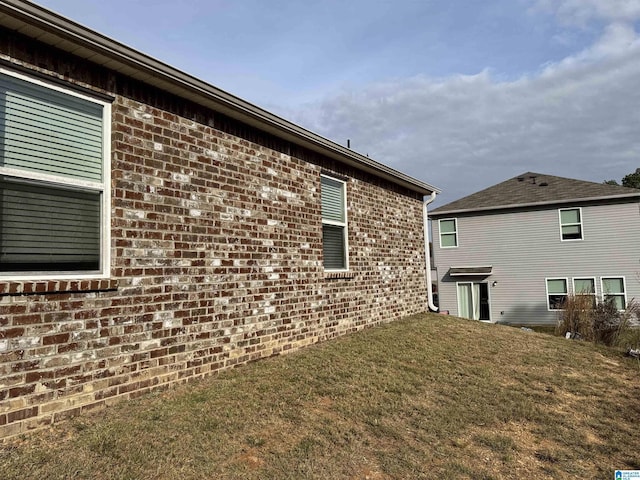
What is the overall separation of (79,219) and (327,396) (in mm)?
3181

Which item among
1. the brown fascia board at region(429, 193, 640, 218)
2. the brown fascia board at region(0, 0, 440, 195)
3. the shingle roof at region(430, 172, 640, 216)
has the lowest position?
the brown fascia board at region(0, 0, 440, 195)

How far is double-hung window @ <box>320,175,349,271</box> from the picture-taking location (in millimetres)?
8102

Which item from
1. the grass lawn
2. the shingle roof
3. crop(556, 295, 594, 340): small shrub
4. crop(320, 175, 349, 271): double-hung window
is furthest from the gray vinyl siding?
crop(320, 175, 349, 271): double-hung window

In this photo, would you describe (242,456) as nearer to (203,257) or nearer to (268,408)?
(268,408)

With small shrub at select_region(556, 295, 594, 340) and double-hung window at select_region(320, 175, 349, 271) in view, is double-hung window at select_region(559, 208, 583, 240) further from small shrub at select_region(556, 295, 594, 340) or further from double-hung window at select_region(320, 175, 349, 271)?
double-hung window at select_region(320, 175, 349, 271)

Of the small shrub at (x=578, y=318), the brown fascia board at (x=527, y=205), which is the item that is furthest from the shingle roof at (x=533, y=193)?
the small shrub at (x=578, y=318)

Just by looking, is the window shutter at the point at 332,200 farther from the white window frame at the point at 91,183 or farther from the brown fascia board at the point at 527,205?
the brown fascia board at the point at 527,205

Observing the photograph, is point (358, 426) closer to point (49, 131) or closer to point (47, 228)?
point (47, 228)

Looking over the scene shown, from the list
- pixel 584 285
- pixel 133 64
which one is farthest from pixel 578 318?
pixel 133 64

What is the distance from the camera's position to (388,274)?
990 cm

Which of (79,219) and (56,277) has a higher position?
(79,219)

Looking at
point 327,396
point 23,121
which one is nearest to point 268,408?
point 327,396

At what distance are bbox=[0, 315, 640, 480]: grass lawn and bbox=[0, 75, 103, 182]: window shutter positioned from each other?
233 centimetres

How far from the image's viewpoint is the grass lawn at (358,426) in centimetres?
349
